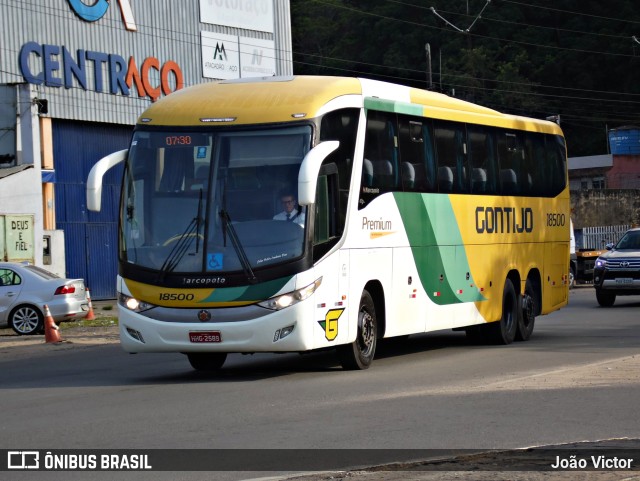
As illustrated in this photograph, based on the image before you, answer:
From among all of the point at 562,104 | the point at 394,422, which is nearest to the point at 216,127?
the point at 394,422

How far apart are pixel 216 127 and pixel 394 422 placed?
18.1ft

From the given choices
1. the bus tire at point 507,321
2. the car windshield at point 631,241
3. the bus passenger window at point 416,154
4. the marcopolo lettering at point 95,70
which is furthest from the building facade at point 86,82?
the bus passenger window at point 416,154

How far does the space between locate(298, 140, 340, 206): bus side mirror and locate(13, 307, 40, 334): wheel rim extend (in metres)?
13.5

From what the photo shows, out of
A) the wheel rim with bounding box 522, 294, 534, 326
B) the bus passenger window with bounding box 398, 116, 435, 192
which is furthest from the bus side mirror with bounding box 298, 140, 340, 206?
the wheel rim with bounding box 522, 294, 534, 326

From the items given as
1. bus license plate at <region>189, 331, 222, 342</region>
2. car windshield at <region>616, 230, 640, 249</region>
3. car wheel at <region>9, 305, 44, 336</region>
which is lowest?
car wheel at <region>9, 305, 44, 336</region>

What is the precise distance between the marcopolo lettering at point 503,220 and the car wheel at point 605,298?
10652 mm

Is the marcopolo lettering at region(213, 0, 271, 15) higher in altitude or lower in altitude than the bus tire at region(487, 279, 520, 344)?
higher

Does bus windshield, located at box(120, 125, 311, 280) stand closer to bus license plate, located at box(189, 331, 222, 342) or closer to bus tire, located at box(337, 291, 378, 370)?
bus license plate, located at box(189, 331, 222, 342)

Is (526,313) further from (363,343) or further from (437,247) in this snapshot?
(363,343)

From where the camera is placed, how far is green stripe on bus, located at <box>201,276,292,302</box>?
15.3 meters

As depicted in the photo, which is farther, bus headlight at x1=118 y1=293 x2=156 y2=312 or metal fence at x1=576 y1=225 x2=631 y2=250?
metal fence at x1=576 y1=225 x2=631 y2=250

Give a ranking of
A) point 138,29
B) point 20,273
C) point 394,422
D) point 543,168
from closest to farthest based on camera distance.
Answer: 1. point 394,422
2. point 543,168
3. point 20,273
4. point 138,29

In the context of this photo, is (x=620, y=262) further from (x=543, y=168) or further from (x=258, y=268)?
(x=258, y=268)

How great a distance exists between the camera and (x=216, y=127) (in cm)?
1592
